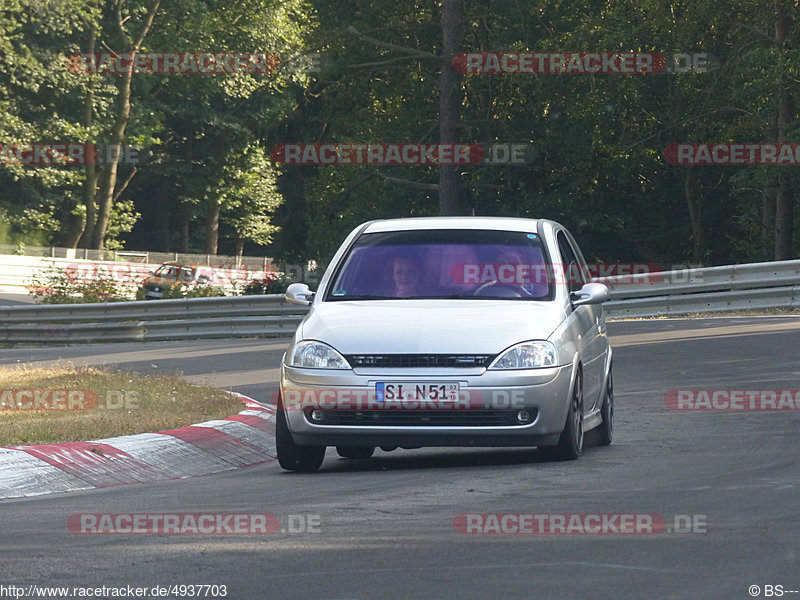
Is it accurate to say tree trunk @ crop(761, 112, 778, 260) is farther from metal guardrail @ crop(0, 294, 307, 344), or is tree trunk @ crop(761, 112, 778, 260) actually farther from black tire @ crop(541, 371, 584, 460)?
black tire @ crop(541, 371, 584, 460)

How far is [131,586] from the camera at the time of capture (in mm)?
5402

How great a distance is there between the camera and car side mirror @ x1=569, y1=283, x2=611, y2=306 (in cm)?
980

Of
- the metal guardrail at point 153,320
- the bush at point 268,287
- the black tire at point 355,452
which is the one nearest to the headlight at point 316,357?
the black tire at point 355,452

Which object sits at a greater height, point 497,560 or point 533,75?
point 533,75

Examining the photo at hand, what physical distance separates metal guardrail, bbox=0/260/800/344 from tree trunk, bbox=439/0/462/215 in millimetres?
9702

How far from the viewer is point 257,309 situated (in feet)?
81.7

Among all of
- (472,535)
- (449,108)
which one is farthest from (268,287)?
(472,535)

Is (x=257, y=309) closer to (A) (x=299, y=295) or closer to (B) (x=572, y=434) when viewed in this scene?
(A) (x=299, y=295)

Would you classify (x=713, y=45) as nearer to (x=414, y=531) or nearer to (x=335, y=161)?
(x=335, y=161)

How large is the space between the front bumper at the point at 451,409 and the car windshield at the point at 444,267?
36.9 inches

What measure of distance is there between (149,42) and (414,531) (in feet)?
194

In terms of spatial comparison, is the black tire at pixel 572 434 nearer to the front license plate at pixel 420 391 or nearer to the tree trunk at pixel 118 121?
the front license plate at pixel 420 391

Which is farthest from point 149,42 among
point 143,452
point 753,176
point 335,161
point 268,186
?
Result: point 143,452

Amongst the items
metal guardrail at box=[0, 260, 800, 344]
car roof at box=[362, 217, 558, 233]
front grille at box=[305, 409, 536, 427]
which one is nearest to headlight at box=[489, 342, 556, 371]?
front grille at box=[305, 409, 536, 427]
